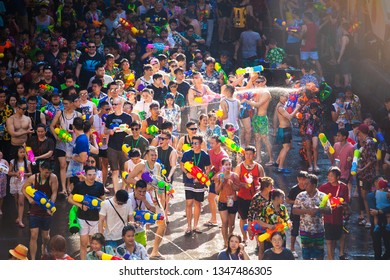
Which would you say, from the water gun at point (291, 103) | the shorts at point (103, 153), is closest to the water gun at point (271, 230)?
the shorts at point (103, 153)

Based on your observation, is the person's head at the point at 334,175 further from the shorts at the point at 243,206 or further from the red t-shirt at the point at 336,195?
→ the shorts at the point at 243,206

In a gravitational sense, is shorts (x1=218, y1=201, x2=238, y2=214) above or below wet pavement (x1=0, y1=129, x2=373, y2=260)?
above

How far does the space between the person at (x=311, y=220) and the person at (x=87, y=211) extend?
Answer: 9.15 feet

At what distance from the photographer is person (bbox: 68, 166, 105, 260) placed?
46.6 ft

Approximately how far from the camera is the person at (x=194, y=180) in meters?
15.8

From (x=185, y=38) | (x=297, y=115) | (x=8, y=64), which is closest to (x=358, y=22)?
(x=185, y=38)

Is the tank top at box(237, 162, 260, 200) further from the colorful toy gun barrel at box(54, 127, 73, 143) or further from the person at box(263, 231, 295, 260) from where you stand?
the colorful toy gun barrel at box(54, 127, 73, 143)

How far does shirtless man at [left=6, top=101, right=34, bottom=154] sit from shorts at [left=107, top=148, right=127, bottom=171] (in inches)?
54.6

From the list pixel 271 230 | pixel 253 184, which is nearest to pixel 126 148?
pixel 253 184

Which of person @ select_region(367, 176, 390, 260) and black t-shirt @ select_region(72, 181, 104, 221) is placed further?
person @ select_region(367, 176, 390, 260)

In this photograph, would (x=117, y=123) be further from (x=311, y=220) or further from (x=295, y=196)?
(x=311, y=220)

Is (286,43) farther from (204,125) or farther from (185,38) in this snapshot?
(204,125)

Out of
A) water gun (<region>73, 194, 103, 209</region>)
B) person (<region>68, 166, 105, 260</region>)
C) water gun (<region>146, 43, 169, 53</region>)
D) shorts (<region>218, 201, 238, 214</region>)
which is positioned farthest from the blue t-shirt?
water gun (<region>146, 43, 169, 53</region>)

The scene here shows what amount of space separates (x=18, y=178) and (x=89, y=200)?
2.46 meters
